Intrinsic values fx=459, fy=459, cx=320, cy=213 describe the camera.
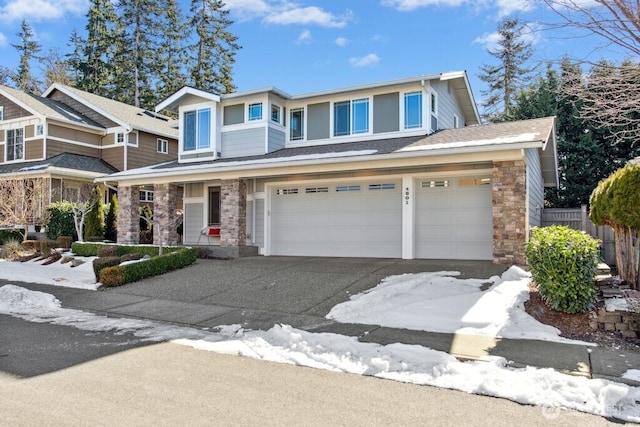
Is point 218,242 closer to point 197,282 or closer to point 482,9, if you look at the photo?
point 197,282

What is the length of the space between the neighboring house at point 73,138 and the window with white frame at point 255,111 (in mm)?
6283

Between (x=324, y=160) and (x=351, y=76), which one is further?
(x=351, y=76)

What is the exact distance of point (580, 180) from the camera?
21203mm

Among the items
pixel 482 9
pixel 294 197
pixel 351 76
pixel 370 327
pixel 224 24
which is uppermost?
pixel 224 24

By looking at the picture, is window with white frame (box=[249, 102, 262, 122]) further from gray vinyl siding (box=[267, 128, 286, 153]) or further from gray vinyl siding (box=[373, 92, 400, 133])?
gray vinyl siding (box=[373, 92, 400, 133])

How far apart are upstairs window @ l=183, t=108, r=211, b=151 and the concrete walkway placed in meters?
5.21

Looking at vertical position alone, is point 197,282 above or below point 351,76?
below

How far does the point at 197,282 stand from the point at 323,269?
310 cm

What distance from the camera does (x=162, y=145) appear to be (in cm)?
2619

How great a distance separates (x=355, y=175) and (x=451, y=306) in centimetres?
686

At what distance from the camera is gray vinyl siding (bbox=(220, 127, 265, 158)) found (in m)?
16.1

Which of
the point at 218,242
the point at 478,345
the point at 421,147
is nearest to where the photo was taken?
the point at 478,345

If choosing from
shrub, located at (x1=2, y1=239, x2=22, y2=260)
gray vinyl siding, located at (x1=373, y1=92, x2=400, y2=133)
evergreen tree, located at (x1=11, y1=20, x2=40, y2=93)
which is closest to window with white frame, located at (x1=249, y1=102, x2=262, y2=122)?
gray vinyl siding, located at (x1=373, y1=92, x2=400, y2=133)

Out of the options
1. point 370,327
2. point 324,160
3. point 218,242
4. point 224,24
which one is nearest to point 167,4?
point 224,24
